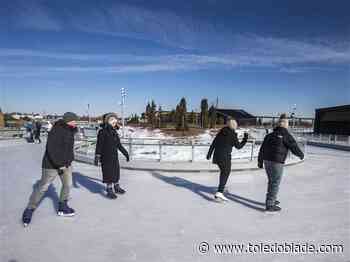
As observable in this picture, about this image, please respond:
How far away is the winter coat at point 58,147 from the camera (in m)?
3.86

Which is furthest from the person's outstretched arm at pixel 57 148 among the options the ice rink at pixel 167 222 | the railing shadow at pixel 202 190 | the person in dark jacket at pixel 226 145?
the railing shadow at pixel 202 190

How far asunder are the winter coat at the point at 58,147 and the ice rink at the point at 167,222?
2.99 feet

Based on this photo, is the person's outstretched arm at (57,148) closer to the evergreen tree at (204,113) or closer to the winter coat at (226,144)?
the winter coat at (226,144)

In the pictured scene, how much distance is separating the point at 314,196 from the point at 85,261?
4.84 metres

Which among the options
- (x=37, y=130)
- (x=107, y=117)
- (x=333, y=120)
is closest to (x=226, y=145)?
(x=107, y=117)

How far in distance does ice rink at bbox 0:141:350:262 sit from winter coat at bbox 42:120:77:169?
910 millimetres

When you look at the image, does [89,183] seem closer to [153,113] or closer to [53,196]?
[53,196]

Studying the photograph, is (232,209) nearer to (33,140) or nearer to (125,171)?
(125,171)

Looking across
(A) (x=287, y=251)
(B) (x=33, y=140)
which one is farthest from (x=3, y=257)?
(B) (x=33, y=140)

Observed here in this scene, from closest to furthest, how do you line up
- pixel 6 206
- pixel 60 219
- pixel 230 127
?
pixel 60 219, pixel 6 206, pixel 230 127

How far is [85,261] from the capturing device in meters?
2.94

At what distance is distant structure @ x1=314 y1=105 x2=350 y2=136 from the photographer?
89.5 ft

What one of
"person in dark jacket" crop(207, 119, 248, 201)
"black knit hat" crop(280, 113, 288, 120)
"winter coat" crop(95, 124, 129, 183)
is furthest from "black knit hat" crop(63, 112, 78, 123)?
"black knit hat" crop(280, 113, 288, 120)

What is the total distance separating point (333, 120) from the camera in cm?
2908
